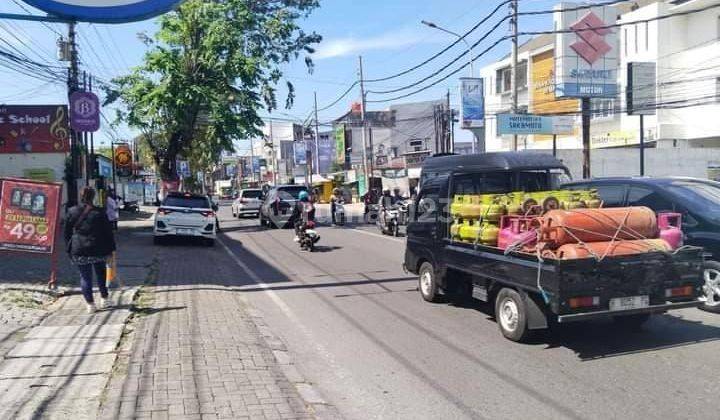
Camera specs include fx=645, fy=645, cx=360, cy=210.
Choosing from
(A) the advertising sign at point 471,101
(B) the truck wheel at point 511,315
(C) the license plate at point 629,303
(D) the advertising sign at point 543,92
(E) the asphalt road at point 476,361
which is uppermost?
(D) the advertising sign at point 543,92

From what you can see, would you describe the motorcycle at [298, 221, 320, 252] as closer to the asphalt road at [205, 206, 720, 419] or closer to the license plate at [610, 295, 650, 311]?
the asphalt road at [205, 206, 720, 419]

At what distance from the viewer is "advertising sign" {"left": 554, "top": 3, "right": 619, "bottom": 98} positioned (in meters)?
28.3

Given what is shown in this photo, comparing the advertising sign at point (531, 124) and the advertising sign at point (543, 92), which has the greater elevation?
the advertising sign at point (543, 92)

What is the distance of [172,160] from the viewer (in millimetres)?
28672

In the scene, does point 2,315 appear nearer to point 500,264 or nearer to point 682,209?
point 500,264

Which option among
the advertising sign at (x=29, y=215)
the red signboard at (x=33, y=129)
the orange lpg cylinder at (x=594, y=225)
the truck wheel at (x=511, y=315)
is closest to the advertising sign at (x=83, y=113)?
the advertising sign at (x=29, y=215)

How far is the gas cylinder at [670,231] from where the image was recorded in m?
7.52

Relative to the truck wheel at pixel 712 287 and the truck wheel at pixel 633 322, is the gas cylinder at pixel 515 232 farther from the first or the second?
the truck wheel at pixel 712 287

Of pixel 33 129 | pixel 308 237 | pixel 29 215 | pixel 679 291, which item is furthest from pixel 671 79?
pixel 29 215

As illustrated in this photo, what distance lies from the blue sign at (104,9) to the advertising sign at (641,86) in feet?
88.5

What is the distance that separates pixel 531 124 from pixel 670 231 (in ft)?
75.6

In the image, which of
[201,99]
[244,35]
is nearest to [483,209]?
[201,99]

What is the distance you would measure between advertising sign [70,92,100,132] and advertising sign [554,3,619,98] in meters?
19.8

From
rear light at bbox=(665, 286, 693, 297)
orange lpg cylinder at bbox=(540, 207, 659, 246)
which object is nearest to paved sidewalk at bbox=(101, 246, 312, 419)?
orange lpg cylinder at bbox=(540, 207, 659, 246)
